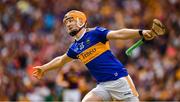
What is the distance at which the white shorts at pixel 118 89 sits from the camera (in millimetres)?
11922

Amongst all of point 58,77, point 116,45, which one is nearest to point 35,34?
point 116,45

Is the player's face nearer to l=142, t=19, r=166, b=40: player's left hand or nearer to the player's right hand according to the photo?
the player's right hand

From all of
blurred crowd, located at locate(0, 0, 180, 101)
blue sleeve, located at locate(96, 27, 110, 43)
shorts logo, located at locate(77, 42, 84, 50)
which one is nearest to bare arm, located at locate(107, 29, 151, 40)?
blue sleeve, located at locate(96, 27, 110, 43)

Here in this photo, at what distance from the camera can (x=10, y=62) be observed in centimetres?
2241

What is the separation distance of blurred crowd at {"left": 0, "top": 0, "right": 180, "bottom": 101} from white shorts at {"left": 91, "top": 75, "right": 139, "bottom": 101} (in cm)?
749

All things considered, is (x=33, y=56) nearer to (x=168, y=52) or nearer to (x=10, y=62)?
(x=10, y=62)

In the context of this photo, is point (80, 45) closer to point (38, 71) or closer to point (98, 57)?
point (98, 57)

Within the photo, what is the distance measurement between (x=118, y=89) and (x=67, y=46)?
10688 millimetres

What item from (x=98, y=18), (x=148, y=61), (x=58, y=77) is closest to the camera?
→ (x=58, y=77)

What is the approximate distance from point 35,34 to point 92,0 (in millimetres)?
2116

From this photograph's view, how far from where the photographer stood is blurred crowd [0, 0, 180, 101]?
68.4 feet

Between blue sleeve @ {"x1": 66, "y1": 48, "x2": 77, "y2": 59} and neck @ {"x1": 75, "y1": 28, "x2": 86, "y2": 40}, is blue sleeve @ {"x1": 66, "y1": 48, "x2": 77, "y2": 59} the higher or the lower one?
the lower one

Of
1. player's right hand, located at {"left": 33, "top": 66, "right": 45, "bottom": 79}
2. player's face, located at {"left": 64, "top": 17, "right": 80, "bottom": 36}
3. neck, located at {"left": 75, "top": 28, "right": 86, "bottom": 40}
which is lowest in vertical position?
player's right hand, located at {"left": 33, "top": 66, "right": 45, "bottom": 79}

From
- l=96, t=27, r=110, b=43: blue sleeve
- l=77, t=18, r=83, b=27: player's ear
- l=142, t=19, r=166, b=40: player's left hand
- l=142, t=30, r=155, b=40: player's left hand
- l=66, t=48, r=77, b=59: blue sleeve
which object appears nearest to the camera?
l=142, t=19, r=166, b=40: player's left hand
